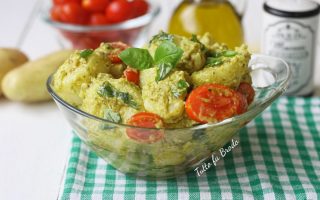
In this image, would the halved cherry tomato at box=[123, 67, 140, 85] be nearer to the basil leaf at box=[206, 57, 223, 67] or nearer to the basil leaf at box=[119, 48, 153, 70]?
the basil leaf at box=[119, 48, 153, 70]

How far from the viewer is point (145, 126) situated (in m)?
1.26

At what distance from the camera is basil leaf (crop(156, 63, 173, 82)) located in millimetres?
1309

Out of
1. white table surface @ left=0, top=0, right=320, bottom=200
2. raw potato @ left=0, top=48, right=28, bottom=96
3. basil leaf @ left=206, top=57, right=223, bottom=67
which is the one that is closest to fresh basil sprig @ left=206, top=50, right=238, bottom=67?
basil leaf @ left=206, top=57, right=223, bottom=67

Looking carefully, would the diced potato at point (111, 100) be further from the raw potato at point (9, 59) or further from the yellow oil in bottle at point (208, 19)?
the yellow oil in bottle at point (208, 19)

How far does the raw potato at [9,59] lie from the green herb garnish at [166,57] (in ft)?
2.74

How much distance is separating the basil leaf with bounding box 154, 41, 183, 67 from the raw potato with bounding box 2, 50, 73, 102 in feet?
2.23

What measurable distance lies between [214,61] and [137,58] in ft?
0.60

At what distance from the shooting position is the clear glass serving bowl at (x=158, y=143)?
127 centimetres

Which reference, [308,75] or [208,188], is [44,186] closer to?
[208,188]

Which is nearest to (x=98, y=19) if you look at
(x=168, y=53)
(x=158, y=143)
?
(x=168, y=53)

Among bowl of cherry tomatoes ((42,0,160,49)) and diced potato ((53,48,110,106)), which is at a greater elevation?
diced potato ((53,48,110,106))

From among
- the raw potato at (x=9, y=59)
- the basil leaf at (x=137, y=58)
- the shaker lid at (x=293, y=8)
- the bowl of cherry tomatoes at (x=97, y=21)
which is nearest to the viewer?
the basil leaf at (x=137, y=58)

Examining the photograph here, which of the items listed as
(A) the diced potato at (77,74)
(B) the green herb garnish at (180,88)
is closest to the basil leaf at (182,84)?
(B) the green herb garnish at (180,88)

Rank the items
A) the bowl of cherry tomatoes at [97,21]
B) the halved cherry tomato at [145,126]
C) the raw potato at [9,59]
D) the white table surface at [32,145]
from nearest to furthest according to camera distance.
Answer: the halved cherry tomato at [145,126], the white table surface at [32,145], the raw potato at [9,59], the bowl of cherry tomatoes at [97,21]
